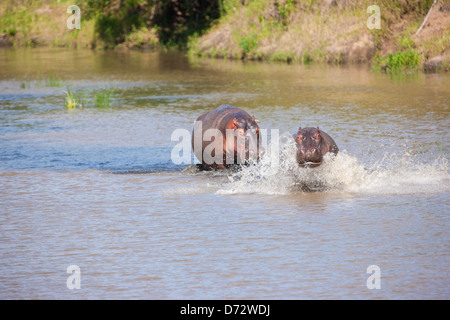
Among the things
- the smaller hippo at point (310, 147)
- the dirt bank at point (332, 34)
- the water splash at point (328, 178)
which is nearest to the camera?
the smaller hippo at point (310, 147)

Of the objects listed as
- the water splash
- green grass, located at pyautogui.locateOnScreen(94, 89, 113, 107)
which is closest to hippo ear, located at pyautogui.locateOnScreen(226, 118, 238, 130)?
the water splash

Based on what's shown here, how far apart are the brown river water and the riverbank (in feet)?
20.6

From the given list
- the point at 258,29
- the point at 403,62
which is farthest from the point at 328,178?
the point at 258,29

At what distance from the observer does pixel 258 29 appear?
2920 cm

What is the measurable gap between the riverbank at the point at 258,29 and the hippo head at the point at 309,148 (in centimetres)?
1269

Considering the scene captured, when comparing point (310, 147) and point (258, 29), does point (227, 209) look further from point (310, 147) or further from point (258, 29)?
point (258, 29)

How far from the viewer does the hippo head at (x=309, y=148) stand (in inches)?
306

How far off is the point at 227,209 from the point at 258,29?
2252 centimetres

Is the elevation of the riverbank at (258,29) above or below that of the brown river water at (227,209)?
above

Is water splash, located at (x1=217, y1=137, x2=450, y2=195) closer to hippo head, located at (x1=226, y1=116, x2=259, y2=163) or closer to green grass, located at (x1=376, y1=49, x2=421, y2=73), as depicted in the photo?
hippo head, located at (x1=226, y1=116, x2=259, y2=163)

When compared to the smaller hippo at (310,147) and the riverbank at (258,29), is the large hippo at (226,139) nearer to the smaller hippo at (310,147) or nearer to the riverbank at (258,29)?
the smaller hippo at (310,147)

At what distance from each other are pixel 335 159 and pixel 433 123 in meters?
4.50

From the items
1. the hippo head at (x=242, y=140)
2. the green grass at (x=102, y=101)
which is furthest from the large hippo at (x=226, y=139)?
the green grass at (x=102, y=101)
